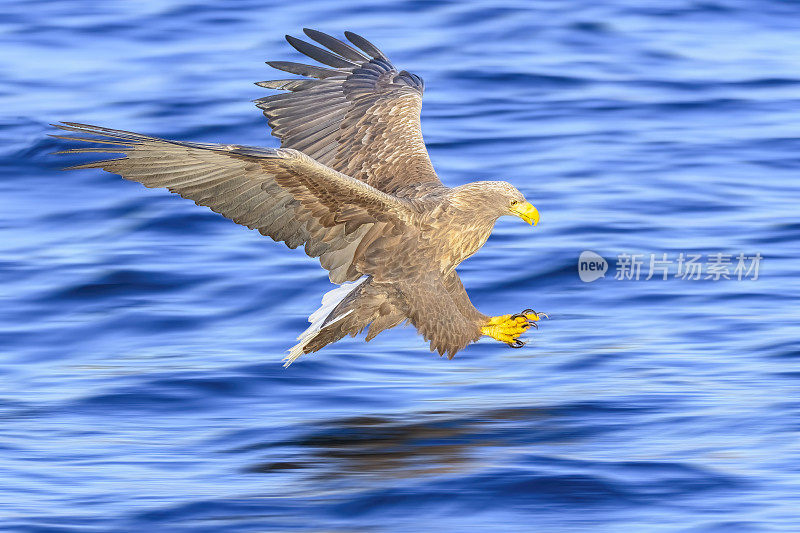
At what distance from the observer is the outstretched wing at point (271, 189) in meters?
5.85

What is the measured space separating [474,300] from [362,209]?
2322mm

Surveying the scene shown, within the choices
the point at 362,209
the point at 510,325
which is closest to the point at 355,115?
the point at 362,209

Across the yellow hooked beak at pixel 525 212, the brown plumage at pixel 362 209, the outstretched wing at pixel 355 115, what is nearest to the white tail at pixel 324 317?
the brown plumage at pixel 362 209

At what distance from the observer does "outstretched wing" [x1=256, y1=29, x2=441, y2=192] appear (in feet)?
24.2

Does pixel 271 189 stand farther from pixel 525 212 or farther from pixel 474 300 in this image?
pixel 474 300

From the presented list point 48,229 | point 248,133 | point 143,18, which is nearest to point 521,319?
point 48,229

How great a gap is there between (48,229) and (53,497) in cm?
467

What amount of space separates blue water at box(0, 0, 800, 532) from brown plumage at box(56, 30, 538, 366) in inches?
21.7

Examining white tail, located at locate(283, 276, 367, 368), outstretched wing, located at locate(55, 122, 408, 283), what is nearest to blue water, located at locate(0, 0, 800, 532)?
white tail, located at locate(283, 276, 367, 368)

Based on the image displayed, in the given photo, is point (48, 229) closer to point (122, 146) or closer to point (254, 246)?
point (254, 246)

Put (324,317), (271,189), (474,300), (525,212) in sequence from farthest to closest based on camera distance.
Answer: (474,300), (324,317), (525,212), (271,189)

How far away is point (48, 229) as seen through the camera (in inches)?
400

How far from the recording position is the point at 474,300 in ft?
28.3

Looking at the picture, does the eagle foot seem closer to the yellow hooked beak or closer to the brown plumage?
the brown plumage
